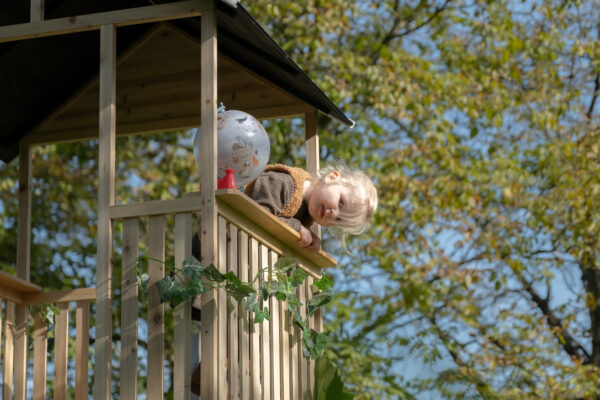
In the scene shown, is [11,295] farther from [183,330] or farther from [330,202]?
[330,202]

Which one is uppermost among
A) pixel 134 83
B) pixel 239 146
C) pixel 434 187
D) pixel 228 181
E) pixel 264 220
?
pixel 434 187

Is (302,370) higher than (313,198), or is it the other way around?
(313,198)

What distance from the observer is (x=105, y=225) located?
13.8 feet

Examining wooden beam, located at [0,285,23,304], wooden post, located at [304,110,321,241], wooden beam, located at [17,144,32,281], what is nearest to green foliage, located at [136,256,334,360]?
wooden post, located at [304,110,321,241]

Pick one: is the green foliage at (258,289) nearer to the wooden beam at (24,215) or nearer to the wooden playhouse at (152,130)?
the wooden playhouse at (152,130)

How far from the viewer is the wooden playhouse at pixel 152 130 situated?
409 cm

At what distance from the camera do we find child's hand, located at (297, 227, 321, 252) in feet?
16.5

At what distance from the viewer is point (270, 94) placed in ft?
19.7

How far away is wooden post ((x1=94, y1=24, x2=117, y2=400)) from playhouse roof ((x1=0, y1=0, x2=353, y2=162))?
1.13 m

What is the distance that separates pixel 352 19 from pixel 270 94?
7.58 metres

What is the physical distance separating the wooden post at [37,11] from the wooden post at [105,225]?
0.40 meters

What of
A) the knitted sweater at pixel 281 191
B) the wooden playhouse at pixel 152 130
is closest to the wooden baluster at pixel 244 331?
the wooden playhouse at pixel 152 130

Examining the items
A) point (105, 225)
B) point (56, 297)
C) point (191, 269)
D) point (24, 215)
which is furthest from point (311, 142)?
point (191, 269)

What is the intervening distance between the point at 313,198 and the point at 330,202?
10cm
